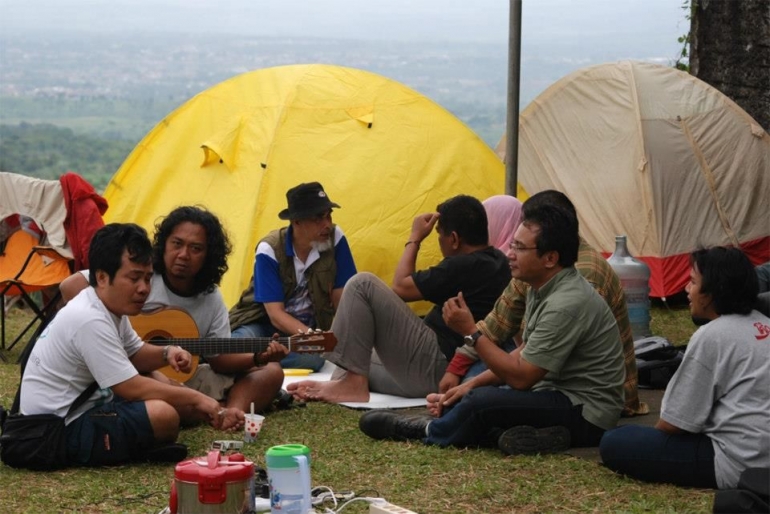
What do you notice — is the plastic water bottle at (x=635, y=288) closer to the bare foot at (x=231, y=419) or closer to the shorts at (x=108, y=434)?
the bare foot at (x=231, y=419)

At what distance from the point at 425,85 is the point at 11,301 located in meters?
61.7

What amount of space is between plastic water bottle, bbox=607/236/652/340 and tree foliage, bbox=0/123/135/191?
31.7 m

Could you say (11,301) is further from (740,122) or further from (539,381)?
(740,122)

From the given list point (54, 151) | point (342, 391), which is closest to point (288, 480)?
point (342, 391)

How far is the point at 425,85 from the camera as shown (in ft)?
226

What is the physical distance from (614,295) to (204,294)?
5.99 ft

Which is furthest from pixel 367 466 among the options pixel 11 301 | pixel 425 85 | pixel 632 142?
pixel 425 85

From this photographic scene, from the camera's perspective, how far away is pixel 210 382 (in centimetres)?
553

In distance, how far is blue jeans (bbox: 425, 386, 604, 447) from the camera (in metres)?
4.74

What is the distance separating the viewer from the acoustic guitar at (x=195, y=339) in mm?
5320

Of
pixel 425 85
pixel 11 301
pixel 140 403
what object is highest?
pixel 140 403

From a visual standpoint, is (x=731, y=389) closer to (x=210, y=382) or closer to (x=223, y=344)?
(x=223, y=344)

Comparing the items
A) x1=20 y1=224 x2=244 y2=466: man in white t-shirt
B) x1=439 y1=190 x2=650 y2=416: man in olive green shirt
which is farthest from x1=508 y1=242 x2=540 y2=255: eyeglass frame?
x1=20 y1=224 x2=244 y2=466: man in white t-shirt

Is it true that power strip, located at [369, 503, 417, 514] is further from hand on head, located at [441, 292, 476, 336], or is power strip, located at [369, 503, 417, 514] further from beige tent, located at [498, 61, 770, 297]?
beige tent, located at [498, 61, 770, 297]
